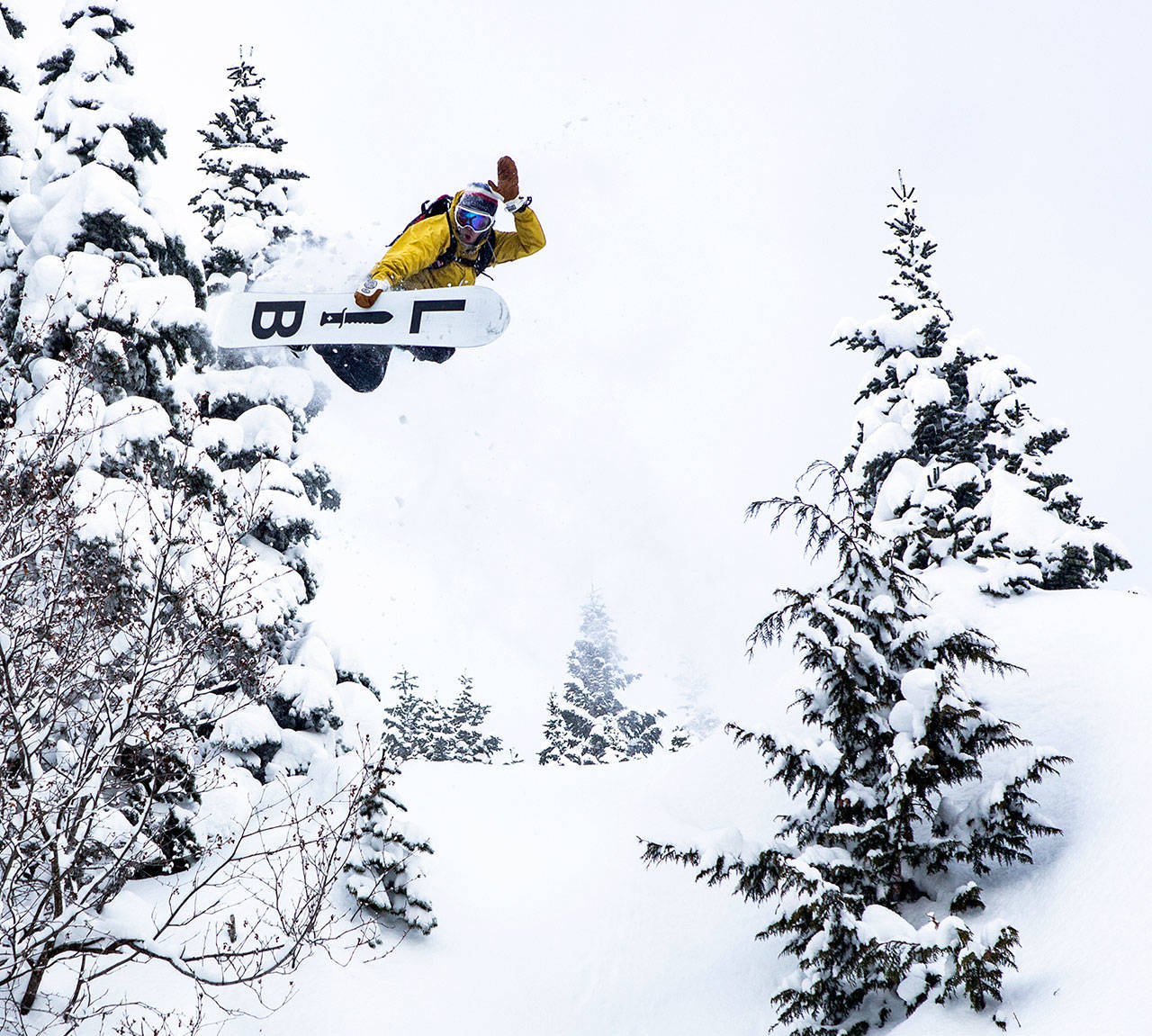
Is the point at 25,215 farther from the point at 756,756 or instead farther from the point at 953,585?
the point at 953,585

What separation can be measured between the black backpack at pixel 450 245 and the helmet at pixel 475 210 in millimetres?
163

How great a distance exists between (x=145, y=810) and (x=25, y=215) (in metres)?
8.53

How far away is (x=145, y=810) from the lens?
18.9ft

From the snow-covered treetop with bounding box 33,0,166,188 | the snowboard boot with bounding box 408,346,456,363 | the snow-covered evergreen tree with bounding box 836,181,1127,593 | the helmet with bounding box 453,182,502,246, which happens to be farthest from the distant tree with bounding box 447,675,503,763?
the helmet with bounding box 453,182,502,246

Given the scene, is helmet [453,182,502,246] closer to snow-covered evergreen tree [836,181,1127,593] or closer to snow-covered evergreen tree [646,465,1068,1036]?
snow-covered evergreen tree [646,465,1068,1036]

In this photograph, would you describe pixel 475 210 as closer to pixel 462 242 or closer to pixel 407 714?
pixel 462 242

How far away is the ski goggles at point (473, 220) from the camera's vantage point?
8359 millimetres

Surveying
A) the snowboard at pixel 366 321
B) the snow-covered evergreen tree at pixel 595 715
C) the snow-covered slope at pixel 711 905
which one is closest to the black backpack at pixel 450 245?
the snowboard at pixel 366 321

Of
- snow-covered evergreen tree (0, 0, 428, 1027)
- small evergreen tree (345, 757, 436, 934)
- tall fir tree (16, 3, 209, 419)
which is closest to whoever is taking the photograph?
snow-covered evergreen tree (0, 0, 428, 1027)

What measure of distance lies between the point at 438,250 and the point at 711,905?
7.63 m

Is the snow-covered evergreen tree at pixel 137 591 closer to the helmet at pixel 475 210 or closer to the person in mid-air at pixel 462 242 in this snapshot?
the person in mid-air at pixel 462 242

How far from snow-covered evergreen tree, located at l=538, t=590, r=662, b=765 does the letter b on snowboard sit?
2048cm

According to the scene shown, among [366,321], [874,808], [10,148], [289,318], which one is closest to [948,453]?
[874,808]

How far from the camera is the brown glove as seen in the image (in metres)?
8.62
